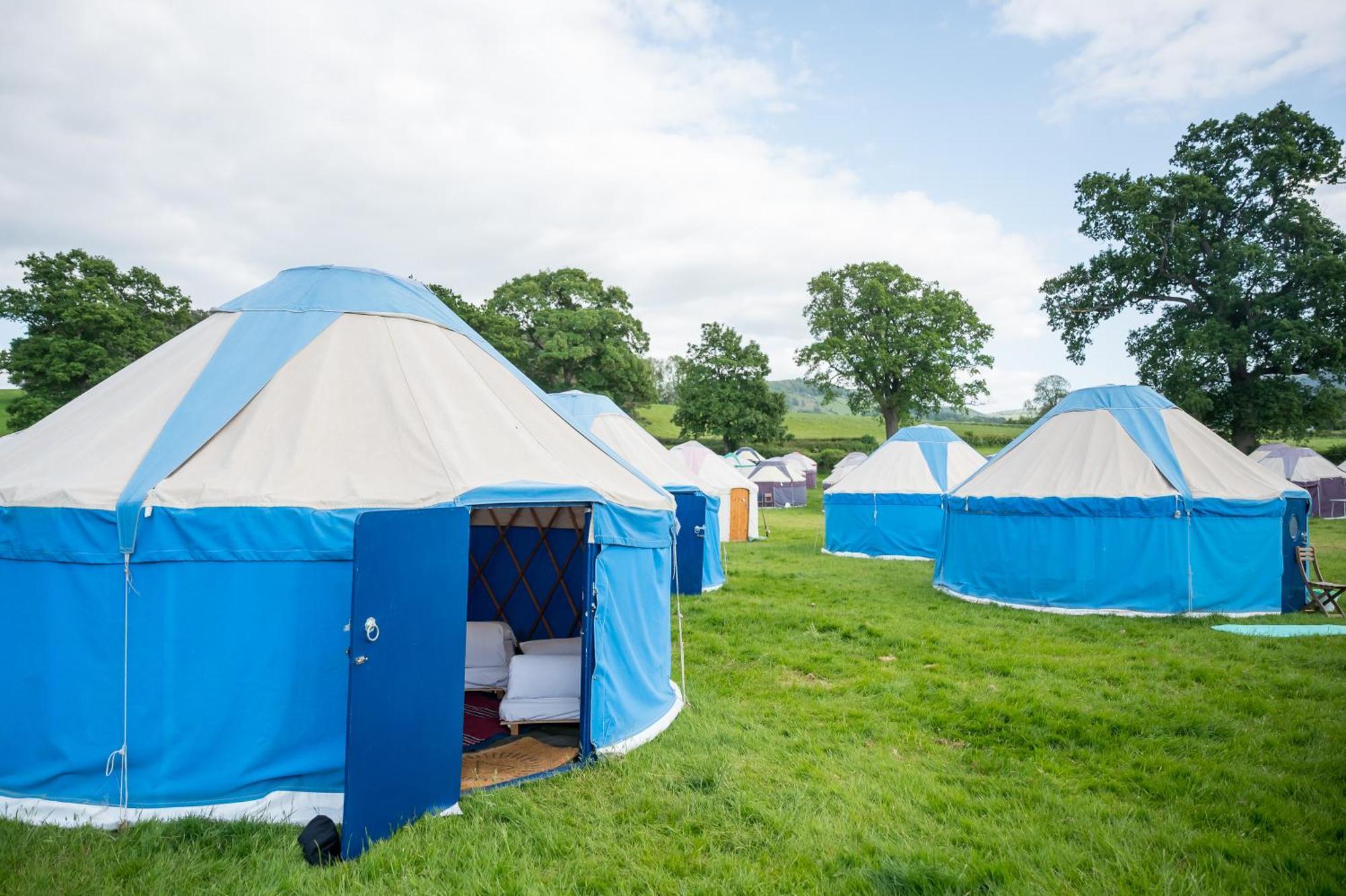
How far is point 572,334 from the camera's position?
29297mm

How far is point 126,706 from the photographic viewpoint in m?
3.45

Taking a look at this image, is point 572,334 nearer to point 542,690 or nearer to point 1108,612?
point 1108,612

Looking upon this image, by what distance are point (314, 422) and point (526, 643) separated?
105 inches

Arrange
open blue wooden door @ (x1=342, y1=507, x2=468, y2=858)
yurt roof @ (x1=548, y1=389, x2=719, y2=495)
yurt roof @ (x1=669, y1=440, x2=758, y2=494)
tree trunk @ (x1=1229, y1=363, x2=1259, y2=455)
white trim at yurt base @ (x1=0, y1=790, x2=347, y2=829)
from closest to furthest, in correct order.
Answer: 1. open blue wooden door @ (x1=342, y1=507, x2=468, y2=858)
2. white trim at yurt base @ (x1=0, y1=790, x2=347, y2=829)
3. yurt roof @ (x1=548, y1=389, x2=719, y2=495)
4. yurt roof @ (x1=669, y1=440, x2=758, y2=494)
5. tree trunk @ (x1=1229, y1=363, x2=1259, y2=455)

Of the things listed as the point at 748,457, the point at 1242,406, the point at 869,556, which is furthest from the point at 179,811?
the point at 748,457

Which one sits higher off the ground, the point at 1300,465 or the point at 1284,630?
the point at 1300,465

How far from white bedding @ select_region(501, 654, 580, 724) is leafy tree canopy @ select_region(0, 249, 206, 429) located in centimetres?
2071

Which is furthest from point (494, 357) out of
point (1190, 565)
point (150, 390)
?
point (1190, 565)

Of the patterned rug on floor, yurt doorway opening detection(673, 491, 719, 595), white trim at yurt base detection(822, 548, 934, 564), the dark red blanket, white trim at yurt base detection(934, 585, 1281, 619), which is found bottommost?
the dark red blanket

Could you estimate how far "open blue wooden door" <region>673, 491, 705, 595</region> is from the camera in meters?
10.3

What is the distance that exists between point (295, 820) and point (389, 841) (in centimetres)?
58

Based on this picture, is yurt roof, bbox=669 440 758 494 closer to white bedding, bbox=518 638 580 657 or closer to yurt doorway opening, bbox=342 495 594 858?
white bedding, bbox=518 638 580 657

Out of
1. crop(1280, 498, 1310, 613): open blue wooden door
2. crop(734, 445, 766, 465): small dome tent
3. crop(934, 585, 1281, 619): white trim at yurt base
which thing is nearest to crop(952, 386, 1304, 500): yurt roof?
crop(1280, 498, 1310, 613): open blue wooden door

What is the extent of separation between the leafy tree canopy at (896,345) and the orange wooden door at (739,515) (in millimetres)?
12856
